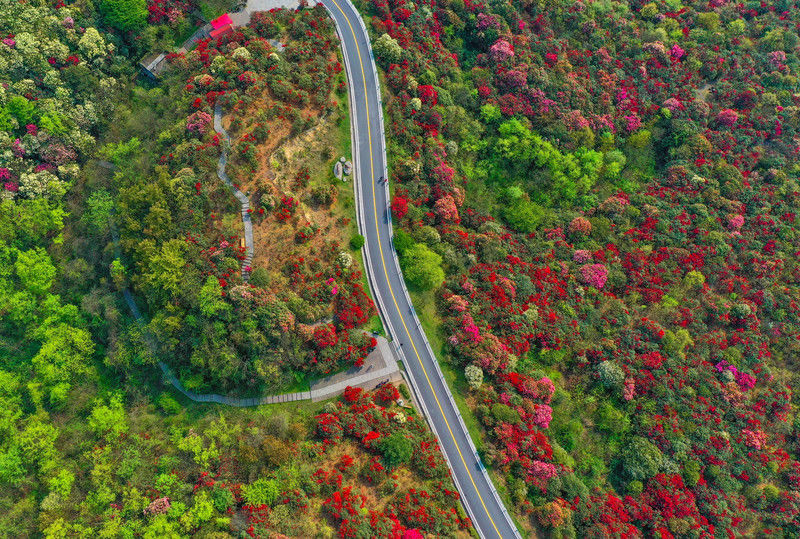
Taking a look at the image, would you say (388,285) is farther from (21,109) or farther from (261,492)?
(21,109)

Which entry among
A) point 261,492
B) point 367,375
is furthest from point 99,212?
point 261,492

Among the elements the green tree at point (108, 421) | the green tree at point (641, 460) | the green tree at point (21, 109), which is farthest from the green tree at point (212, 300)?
the green tree at point (641, 460)

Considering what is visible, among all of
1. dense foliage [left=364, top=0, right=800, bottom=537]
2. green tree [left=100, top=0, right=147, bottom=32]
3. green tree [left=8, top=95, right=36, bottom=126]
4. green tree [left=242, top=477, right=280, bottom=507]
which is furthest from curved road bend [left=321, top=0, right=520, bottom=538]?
green tree [left=8, top=95, right=36, bottom=126]

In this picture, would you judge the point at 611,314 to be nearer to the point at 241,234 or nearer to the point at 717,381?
the point at 717,381

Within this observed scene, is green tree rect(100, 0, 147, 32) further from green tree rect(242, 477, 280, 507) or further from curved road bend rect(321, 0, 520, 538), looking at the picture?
green tree rect(242, 477, 280, 507)

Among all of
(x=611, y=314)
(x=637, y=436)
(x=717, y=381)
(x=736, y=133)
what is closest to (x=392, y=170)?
(x=611, y=314)

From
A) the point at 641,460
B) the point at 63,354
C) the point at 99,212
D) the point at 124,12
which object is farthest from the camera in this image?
the point at 124,12
